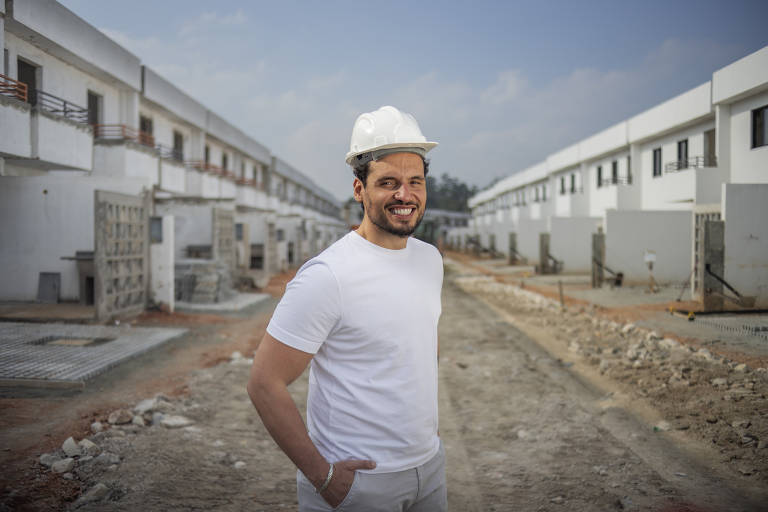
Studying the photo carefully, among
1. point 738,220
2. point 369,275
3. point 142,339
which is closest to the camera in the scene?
point 369,275

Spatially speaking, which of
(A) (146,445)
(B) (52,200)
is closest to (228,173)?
(B) (52,200)

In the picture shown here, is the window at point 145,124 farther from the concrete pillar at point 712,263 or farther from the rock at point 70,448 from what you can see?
the concrete pillar at point 712,263

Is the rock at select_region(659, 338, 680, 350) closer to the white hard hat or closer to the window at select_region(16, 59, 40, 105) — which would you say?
the white hard hat

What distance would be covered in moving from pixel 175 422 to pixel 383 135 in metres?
4.46

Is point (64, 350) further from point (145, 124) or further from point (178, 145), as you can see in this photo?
point (178, 145)

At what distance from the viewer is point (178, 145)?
832 inches

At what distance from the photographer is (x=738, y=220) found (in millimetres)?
7129

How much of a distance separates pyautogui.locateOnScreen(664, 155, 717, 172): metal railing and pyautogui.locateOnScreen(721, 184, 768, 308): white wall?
31.9ft

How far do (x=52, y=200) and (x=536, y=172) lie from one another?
35.1m

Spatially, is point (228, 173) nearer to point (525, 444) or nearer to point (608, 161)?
point (608, 161)

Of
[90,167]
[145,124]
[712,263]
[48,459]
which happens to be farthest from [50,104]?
[712,263]

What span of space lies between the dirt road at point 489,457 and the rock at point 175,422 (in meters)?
0.07

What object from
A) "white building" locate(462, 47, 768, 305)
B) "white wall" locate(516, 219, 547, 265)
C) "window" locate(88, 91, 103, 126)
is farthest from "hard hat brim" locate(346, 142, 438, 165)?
"white wall" locate(516, 219, 547, 265)

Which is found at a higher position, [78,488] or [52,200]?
[52,200]
